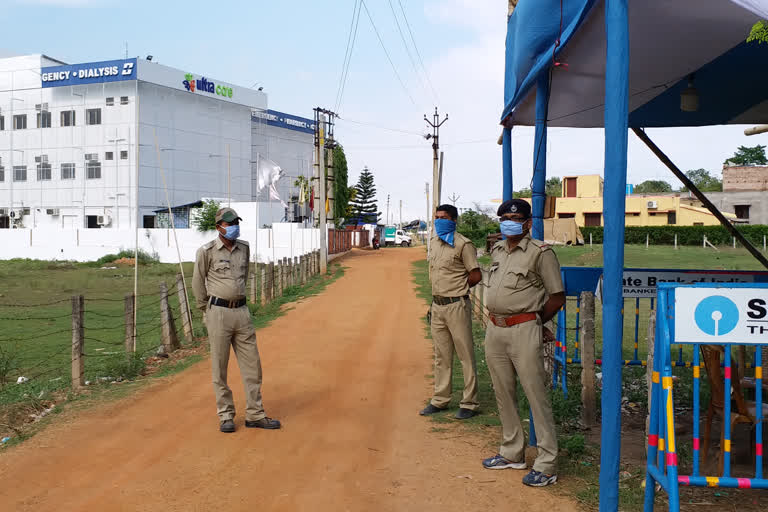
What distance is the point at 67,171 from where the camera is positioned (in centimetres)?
5694

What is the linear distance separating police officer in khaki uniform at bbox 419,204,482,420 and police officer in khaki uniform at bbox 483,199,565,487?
1446mm

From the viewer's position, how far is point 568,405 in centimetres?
673

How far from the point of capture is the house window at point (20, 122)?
5825cm

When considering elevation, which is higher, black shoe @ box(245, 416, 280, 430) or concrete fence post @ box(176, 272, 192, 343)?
concrete fence post @ box(176, 272, 192, 343)

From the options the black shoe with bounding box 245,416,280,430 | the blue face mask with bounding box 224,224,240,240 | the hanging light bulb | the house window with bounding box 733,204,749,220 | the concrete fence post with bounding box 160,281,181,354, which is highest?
the house window with bounding box 733,204,749,220

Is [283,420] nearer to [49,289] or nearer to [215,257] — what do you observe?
[215,257]

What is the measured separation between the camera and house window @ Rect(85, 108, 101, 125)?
5588cm

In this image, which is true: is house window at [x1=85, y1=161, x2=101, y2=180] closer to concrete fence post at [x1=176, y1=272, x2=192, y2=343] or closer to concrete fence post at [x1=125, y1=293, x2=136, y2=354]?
concrete fence post at [x1=176, y1=272, x2=192, y2=343]

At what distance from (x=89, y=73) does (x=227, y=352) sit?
2199 inches

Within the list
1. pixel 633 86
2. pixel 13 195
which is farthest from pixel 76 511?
pixel 13 195

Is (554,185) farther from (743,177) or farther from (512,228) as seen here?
(512,228)

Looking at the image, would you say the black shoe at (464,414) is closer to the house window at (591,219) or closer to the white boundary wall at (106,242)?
the white boundary wall at (106,242)

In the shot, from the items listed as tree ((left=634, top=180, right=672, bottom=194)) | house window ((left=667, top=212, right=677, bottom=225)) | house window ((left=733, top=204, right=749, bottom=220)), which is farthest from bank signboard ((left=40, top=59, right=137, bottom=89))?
tree ((left=634, top=180, right=672, bottom=194))

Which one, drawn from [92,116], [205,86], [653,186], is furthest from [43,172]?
[653,186]
